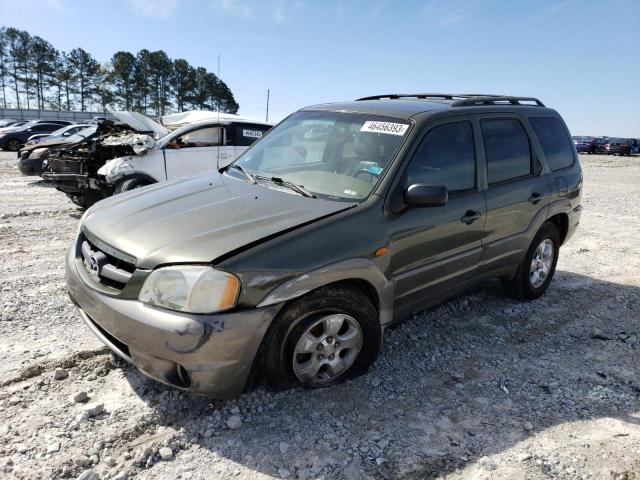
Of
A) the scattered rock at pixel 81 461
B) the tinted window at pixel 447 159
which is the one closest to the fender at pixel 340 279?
the tinted window at pixel 447 159

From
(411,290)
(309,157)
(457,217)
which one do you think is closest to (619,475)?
(411,290)

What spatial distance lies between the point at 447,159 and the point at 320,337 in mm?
1627

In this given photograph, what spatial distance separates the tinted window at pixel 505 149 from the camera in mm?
3793

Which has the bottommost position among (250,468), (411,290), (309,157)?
(250,468)

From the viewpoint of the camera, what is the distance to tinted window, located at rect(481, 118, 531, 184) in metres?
3.79

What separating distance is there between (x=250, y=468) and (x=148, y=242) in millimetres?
1307

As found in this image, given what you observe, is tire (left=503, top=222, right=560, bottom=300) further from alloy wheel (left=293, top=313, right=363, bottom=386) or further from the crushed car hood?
the crushed car hood

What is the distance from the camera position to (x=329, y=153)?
3.49 m

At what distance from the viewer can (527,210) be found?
13.5ft

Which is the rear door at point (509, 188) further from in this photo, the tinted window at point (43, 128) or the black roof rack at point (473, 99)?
the tinted window at point (43, 128)

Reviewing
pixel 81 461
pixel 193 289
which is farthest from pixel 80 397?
pixel 193 289

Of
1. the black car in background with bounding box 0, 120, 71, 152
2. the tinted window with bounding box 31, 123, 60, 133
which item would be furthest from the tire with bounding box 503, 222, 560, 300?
the tinted window with bounding box 31, 123, 60, 133

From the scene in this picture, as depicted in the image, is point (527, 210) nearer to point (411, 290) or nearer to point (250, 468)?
point (411, 290)

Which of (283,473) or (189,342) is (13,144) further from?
(283,473)
